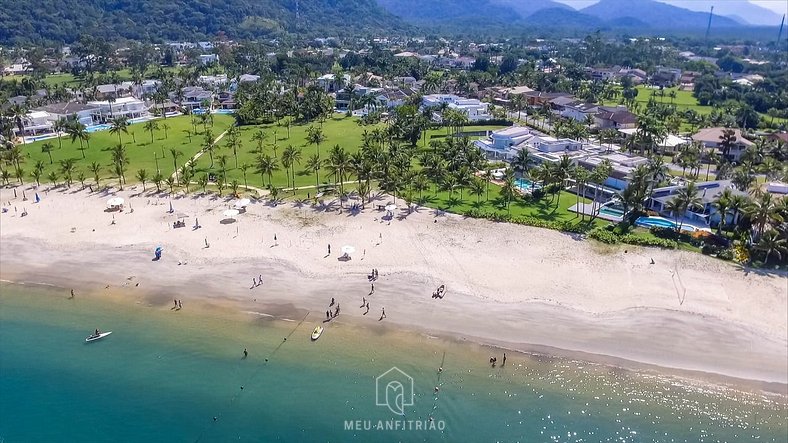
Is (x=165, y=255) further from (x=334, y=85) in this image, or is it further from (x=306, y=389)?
(x=334, y=85)

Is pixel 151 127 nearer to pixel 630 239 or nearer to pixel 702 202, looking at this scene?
pixel 630 239

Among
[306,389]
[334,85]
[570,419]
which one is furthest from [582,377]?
[334,85]

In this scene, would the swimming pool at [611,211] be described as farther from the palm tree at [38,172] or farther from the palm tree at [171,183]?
the palm tree at [38,172]

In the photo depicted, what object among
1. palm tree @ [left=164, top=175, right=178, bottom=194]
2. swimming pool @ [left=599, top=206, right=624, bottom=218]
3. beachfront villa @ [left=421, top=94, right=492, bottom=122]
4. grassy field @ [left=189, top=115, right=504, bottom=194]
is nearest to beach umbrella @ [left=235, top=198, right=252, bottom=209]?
grassy field @ [left=189, top=115, right=504, bottom=194]

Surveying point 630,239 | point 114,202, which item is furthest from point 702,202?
point 114,202

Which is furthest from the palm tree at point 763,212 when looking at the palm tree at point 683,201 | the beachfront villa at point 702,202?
the beachfront villa at point 702,202
